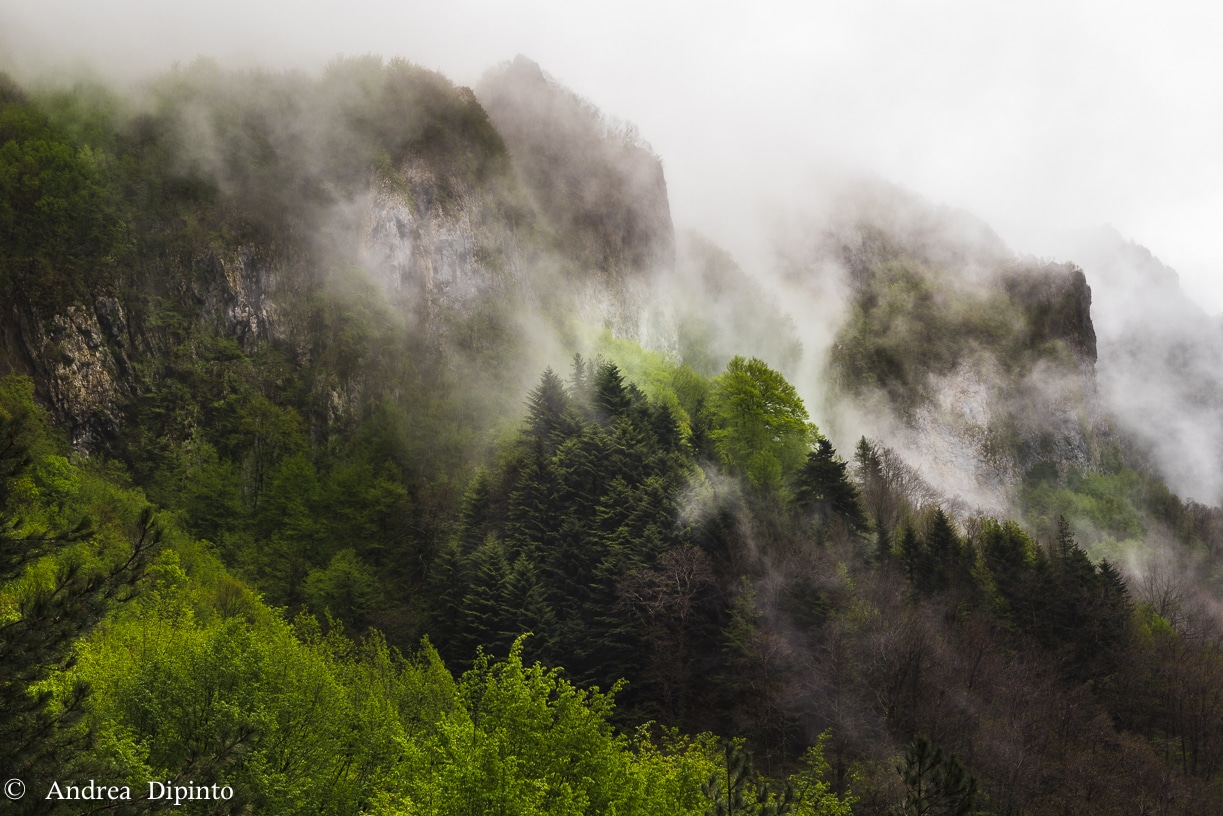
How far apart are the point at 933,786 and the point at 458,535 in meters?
36.1

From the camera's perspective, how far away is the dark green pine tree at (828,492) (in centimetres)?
5716

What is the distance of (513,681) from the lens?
2319 centimetres

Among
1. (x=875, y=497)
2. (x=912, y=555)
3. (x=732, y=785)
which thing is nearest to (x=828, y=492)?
(x=912, y=555)

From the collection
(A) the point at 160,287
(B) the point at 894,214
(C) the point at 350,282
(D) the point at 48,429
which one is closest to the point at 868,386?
(B) the point at 894,214

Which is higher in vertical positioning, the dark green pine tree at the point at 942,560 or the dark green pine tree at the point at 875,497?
the dark green pine tree at the point at 875,497

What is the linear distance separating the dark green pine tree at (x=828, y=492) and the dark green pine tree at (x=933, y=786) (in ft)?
127

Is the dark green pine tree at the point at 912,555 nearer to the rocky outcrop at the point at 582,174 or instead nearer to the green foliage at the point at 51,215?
the rocky outcrop at the point at 582,174

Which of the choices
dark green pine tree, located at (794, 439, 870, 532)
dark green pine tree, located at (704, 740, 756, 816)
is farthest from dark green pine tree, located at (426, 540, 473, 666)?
dark green pine tree, located at (704, 740, 756, 816)

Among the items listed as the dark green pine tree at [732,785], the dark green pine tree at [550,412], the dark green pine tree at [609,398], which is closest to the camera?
the dark green pine tree at [732,785]

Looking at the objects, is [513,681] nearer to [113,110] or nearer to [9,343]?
[9,343]

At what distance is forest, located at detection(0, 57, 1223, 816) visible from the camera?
21.8m

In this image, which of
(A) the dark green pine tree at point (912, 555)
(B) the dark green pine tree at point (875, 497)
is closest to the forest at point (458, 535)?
(A) the dark green pine tree at point (912, 555)

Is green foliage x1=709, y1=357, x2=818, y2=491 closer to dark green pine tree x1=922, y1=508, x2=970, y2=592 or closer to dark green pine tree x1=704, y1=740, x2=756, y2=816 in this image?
dark green pine tree x1=922, y1=508, x2=970, y2=592

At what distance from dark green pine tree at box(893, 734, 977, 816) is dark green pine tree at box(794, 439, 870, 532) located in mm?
38609
